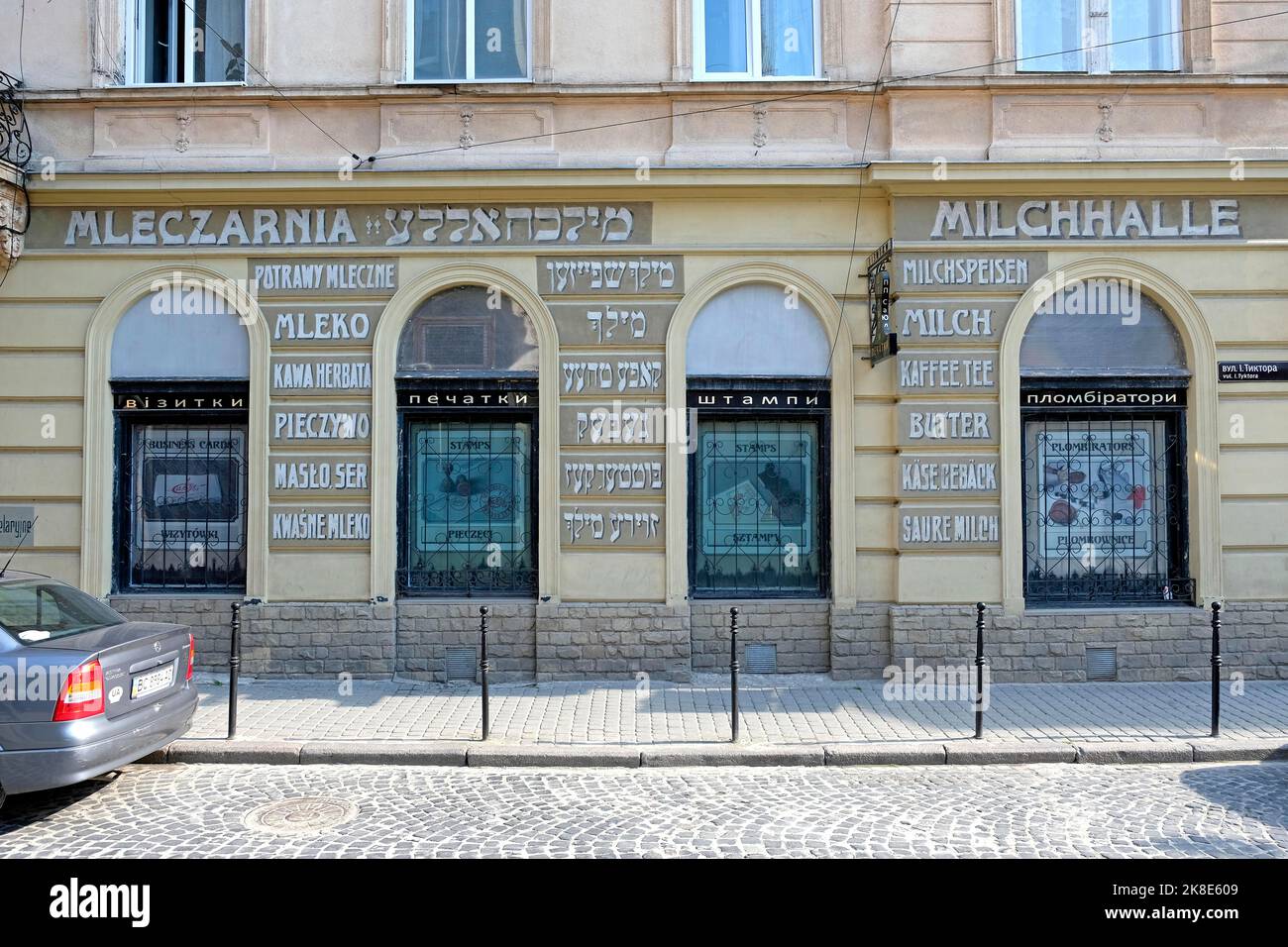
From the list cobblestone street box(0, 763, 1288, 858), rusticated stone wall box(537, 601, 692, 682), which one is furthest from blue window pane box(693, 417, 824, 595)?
cobblestone street box(0, 763, 1288, 858)

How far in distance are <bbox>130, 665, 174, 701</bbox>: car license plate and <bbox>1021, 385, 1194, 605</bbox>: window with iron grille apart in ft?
28.5

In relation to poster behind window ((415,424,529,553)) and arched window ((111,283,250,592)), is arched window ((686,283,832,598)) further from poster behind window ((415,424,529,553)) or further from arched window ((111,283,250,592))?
arched window ((111,283,250,592))

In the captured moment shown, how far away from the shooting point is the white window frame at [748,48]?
10.4 metres

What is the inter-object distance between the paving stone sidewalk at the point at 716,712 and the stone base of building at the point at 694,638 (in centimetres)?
22

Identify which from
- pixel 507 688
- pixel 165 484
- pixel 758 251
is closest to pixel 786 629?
pixel 507 688

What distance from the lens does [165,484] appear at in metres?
10.5

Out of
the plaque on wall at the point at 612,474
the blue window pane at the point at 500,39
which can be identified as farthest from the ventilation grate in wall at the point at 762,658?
the blue window pane at the point at 500,39

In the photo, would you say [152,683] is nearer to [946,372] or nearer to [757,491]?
[757,491]

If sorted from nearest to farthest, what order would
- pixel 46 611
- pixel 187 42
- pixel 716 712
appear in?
pixel 46 611, pixel 716 712, pixel 187 42

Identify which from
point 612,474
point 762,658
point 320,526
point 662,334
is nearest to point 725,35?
point 662,334

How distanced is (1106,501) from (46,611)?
10408 mm

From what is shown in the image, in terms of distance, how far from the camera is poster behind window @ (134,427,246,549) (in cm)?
1048

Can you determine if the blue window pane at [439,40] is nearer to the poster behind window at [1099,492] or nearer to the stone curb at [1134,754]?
the poster behind window at [1099,492]

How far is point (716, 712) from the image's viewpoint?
8758mm
